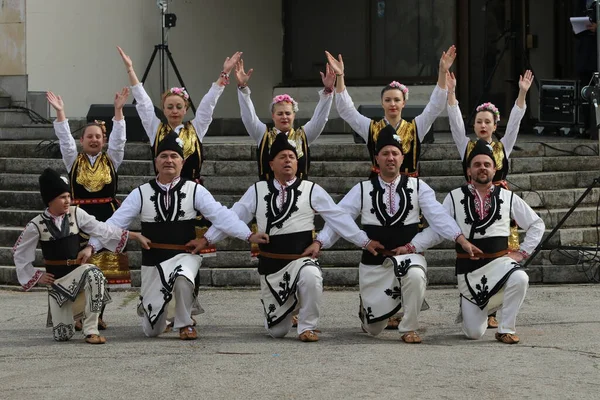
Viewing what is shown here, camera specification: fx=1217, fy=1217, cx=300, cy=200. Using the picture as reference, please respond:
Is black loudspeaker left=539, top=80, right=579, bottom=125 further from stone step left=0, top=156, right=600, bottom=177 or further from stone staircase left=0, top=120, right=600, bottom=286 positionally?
stone step left=0, top=156, right=600, bottom=177

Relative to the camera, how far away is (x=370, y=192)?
9117 millimetres

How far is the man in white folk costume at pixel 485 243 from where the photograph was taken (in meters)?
8.84

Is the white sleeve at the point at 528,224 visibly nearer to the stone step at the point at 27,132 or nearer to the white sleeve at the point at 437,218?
the white sleeve at the point at 437,218

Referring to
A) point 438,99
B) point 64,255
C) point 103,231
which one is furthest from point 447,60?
Answer: point 64,255

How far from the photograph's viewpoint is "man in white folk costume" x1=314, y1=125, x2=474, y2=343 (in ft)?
29.2

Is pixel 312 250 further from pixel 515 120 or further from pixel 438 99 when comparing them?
pixel 515 120

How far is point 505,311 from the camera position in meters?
8.69

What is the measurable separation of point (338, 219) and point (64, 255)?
205 cm

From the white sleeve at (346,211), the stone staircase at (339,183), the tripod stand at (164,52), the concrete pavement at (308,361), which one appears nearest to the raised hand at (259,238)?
the white sleeve at (346,211)

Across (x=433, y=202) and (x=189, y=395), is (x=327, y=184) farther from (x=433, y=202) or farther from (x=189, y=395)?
(x=189, y=395)

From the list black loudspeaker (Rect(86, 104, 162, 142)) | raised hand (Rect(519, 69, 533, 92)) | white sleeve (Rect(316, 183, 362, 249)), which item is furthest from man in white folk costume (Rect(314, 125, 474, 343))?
black loudspeaker (Rect(86, 104, 162, 142))

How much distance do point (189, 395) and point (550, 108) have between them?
796cm

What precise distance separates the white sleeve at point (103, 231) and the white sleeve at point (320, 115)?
6.51 feet

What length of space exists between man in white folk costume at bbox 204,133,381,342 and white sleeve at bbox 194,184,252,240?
0.07 m
